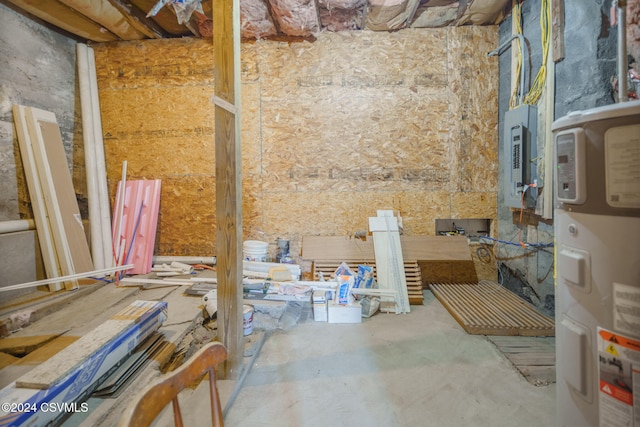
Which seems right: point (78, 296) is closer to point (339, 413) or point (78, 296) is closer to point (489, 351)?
point (339, 413)

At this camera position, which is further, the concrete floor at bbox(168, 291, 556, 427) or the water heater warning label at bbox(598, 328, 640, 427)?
the concrete floor at bbox(168, 291, 556, 427)

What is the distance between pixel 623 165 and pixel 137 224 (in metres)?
4.37

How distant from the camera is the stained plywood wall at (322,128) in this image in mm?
3613

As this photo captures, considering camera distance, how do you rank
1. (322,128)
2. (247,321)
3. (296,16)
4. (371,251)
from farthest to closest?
(322,128)
(371,251)
(296,16)
(247,321)

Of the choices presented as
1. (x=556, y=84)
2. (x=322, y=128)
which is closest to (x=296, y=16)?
(x=322, y=128)

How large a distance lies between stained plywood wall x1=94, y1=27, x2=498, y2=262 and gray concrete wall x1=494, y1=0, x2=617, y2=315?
27 cm

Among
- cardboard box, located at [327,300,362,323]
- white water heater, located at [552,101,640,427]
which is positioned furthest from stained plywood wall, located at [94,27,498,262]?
white water heater, located at [552,101,640,427]

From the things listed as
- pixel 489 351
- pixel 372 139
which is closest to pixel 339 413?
pixel 489 351

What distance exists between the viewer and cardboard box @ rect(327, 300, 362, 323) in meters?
2.66

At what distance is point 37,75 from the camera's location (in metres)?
3.25

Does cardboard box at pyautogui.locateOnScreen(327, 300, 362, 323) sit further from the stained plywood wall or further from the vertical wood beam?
the stained plywood wall

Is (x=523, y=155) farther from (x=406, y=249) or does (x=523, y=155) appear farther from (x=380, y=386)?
(x=380, y=386)

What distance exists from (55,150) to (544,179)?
520cm

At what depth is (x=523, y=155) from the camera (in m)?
2.95
